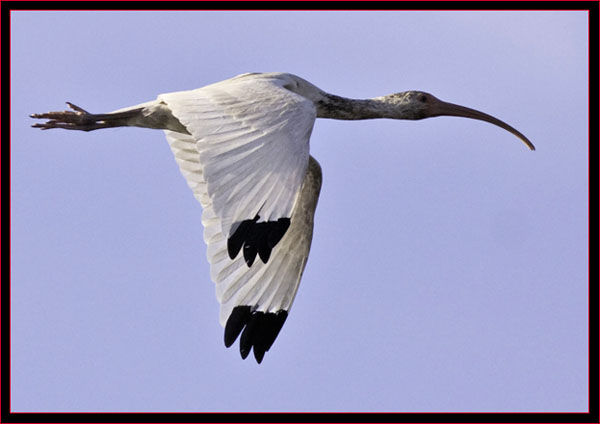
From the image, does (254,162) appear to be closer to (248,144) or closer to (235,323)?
(248,144)

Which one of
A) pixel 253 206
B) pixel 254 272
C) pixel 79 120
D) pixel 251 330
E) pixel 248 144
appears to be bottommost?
pixel 251 330

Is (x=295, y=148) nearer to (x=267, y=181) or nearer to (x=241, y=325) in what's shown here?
(x=267, y=181)

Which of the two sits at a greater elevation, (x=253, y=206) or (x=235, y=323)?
(x=253, y=206)

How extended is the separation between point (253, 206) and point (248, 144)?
2.65 feet

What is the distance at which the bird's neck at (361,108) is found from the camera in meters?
15.8

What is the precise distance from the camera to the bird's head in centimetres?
1681

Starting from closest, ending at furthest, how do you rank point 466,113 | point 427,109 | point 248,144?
point 248,144, point 427,109, point 466,113

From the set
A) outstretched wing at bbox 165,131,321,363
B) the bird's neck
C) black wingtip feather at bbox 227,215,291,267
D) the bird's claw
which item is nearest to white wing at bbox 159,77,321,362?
outstretched wing at bbox 165,131,321,363

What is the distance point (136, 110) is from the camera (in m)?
15.1

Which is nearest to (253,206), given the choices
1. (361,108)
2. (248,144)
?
(248,144)

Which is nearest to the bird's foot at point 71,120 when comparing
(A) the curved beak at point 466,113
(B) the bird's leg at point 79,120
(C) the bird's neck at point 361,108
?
(B) the bird's leg at point 79,120

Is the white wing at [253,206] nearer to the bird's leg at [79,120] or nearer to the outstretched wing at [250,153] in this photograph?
the outstretched wing at [250,153]

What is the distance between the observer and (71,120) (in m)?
15.5

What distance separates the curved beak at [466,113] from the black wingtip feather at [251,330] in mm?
3570
